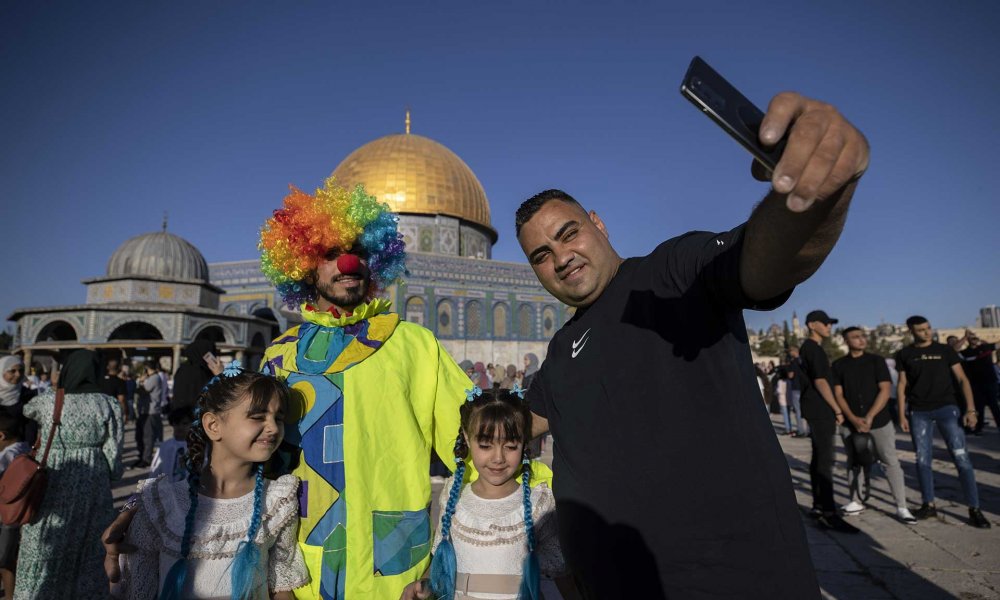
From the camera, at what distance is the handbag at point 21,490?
10.00ft

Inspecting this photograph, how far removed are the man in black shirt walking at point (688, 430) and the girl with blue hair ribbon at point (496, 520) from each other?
662mm

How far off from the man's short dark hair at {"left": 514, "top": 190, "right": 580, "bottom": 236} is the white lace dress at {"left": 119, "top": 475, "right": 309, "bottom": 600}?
4.34 feet

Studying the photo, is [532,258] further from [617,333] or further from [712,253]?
[712,253]

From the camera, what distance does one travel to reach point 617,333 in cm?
138

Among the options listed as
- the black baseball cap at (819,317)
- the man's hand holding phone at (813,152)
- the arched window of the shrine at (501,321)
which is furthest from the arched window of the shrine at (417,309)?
the man's hand holding phone at (813,152)

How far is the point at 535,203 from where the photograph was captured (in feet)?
5.57

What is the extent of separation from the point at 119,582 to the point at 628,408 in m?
2.16

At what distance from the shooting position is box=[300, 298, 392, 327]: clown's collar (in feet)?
7.66

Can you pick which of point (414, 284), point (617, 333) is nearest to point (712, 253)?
point (617, 333)

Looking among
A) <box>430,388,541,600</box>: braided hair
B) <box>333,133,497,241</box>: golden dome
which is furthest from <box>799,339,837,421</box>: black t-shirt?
<box>333,133,497,241</box>: golden dome

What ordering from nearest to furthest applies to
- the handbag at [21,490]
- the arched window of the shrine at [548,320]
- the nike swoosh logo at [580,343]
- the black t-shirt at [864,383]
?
1. the nike swoosh logo at [580,343]
2. the handbag at [21,490]
3. the black t-shirt at [864,383]
4. the arched window of the shrine at [548,320]

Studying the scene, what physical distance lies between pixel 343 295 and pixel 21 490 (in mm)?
2445

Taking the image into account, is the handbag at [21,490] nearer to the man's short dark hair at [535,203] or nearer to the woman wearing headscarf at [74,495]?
the woman wearing headscarf at [74,495]

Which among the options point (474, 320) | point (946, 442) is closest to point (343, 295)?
point (946, 442)
